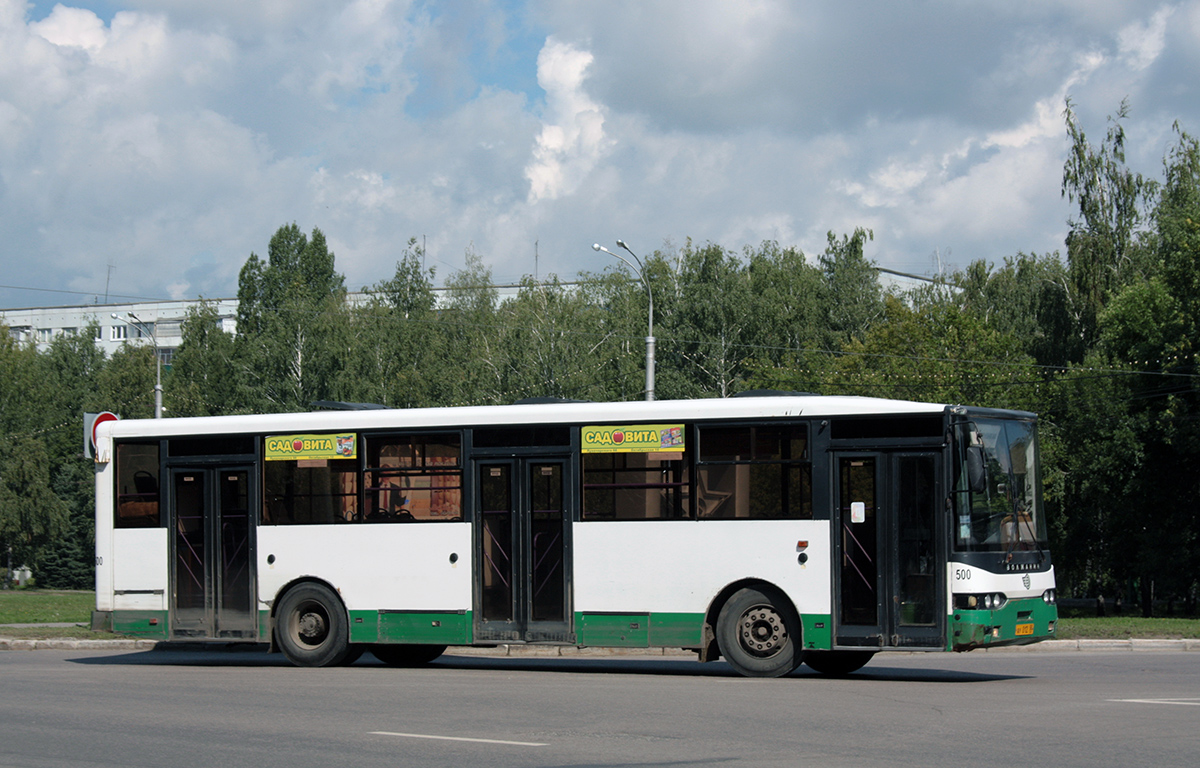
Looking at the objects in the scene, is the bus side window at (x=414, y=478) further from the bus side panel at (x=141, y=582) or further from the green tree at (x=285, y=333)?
the green tree at (x=285, y=333)

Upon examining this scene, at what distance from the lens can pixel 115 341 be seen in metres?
113

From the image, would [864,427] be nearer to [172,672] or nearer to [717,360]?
[172,672]

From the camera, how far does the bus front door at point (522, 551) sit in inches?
594

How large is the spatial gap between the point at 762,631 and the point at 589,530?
2230mm

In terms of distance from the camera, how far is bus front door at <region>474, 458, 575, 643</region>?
15.1 m

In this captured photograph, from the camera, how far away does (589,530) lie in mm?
15047

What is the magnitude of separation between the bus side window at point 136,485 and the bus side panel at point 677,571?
5752mm

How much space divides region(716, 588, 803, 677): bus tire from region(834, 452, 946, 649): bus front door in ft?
1.75

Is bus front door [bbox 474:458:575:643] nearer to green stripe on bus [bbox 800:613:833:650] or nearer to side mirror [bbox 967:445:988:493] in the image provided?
green stripe on bus [bbox 800:613:833:650]

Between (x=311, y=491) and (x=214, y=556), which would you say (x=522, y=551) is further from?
(x=214, y=556)

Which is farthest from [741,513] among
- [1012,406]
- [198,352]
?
[198,352]

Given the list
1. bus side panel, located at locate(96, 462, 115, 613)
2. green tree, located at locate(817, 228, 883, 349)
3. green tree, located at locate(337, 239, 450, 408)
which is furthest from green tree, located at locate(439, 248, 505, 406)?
bus side panel, located at locate(96, 462, 115, 613)

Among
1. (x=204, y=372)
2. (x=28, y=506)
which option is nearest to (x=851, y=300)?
(x=204, y=372)

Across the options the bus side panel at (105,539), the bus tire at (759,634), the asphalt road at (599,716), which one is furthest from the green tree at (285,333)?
the bus tire at (759,634)
